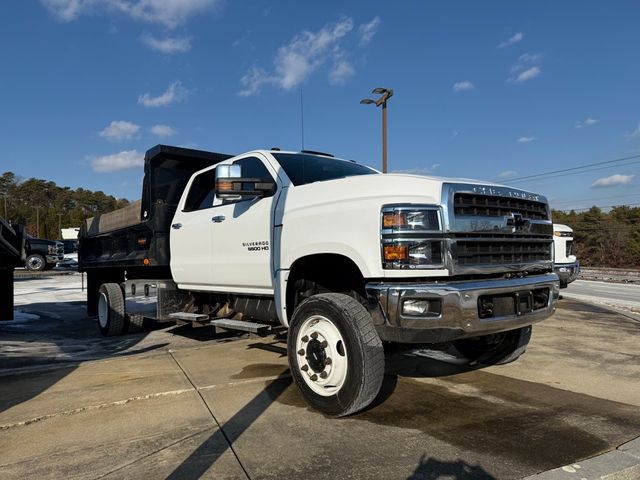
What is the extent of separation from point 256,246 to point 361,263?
156cm

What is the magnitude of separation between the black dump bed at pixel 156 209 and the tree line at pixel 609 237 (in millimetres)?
43180

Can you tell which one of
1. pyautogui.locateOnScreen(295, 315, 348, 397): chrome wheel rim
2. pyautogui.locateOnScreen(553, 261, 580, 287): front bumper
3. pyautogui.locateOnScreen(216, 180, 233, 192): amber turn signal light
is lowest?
pyautogui.locateOnScreen(295, 315, 348, 397): chrome wheel rim

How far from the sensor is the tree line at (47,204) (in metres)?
92.5

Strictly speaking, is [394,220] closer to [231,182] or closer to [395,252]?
[395,252]

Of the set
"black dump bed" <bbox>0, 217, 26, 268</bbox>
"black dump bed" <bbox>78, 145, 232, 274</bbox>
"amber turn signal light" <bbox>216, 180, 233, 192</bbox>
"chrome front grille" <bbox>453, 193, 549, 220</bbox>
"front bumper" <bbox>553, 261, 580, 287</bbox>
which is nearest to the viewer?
"chrome front grille" <bbox>453, 193, 549, 220</bbox>

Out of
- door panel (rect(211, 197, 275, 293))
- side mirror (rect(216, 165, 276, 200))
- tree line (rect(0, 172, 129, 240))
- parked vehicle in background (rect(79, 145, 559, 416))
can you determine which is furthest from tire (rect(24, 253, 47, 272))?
tree line (rect(0, 172, 129, 240))

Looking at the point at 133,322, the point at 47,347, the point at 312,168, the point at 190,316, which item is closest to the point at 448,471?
the point at 312,168

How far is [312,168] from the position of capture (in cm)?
500

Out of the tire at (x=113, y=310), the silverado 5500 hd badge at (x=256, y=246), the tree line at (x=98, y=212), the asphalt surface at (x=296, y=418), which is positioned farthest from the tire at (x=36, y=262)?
the silverado 5500 hd badge at (x=256, y=246)

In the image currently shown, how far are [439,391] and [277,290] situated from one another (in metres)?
1.66

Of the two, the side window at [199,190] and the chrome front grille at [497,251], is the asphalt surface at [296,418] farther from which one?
the side window at [199,190]

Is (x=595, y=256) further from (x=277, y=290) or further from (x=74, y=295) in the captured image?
(x=277, y=290)

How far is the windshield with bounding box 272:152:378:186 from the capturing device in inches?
187

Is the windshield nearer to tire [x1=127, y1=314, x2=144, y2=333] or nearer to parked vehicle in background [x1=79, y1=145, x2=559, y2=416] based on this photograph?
parked vehicle in background [x1=79, y1=145, x2=559, y2=416]
